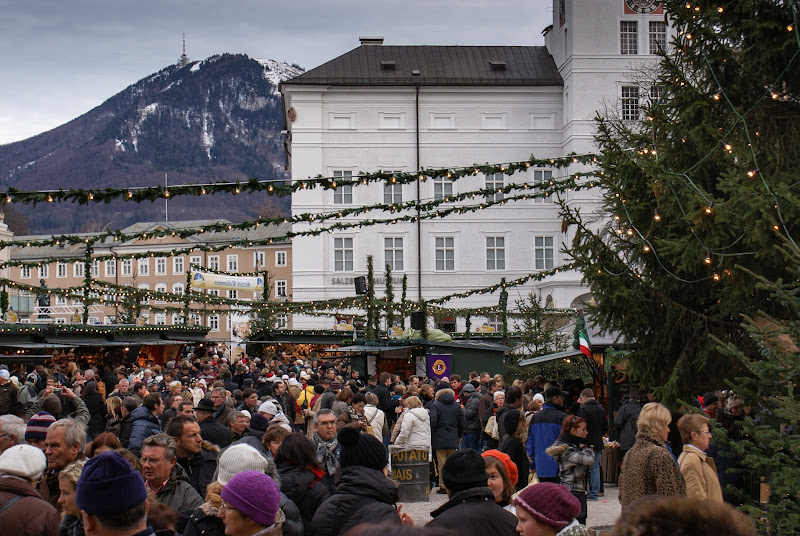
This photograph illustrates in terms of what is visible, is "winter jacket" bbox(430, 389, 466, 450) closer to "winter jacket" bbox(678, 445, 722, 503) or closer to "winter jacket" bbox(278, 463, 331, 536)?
"winter jacket" bbox(678, 445, 722, 503)

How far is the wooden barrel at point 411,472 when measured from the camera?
1380 cm

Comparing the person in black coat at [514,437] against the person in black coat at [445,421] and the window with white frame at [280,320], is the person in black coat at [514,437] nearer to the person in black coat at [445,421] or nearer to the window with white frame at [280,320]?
the person in black coat at [445,421]

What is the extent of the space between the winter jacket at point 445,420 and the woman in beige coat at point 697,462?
23.3ft

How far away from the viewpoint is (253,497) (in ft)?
15.4

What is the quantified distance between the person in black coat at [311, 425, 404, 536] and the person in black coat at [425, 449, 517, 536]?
0.33 metres

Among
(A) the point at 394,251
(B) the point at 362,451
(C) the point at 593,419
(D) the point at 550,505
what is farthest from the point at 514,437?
(A) the point at 394,251

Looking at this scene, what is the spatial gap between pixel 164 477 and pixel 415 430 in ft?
23.9

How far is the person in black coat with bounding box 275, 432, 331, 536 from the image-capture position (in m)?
6.60

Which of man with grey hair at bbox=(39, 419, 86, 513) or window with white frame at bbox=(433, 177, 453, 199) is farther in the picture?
window with white frame at bbox=(433, 177, 453, 199)

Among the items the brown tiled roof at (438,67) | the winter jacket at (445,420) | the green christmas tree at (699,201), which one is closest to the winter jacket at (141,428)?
the winter jacket at (445,420)

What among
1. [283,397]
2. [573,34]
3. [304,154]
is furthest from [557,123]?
[283,397]

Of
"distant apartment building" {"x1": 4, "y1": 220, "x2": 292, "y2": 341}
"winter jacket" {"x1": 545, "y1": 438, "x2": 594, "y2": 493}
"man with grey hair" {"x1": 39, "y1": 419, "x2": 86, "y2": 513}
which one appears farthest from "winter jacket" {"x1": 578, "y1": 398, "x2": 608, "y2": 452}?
"distant apartment building" {"x1": 4, "y1": 220, "x2": 292, "y2": 341}

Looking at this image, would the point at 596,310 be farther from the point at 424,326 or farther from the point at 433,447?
the point at 424,326

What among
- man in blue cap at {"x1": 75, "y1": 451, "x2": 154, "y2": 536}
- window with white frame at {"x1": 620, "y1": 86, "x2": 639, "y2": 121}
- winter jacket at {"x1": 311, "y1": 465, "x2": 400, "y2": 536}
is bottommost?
winter jacket at {"x1": 311, "y1": 465, "x2": 400, "y2": 536}
